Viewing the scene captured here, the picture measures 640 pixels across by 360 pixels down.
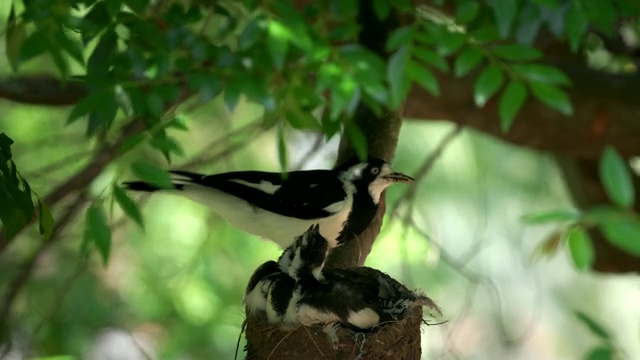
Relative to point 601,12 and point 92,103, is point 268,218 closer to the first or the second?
point 92,103

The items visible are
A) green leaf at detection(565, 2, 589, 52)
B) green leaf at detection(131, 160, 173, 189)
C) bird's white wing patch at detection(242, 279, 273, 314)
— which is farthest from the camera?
bird's white wing patch at detection(242, 279, 273, 314)

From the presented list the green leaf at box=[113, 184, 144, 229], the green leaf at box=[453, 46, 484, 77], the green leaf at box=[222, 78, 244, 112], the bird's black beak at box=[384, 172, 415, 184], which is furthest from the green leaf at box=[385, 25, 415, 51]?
the bird's black beak at box=[384, 172, 415, 184]

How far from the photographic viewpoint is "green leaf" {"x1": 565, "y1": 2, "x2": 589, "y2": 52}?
1971 mm

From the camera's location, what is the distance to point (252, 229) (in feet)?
10.7

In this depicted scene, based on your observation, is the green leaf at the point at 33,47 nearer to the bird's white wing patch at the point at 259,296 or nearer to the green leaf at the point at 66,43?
the green leaf at the point at 66,43

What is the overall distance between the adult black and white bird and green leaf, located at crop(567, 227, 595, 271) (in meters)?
1.95

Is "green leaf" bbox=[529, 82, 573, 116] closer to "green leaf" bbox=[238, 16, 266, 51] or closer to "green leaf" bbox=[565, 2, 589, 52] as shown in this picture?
"green leaf" bbox=[565, 2, 589, 52]

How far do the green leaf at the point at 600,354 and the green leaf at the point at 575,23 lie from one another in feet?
3.34

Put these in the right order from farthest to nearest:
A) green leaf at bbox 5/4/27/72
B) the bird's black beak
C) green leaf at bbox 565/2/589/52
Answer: the bird's black beak, green leaf at bbox 5/4/27/72, green leaf at bbox 565/2/589/52

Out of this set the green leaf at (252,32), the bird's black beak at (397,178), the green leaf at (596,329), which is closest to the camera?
the green leaf at (596,329)

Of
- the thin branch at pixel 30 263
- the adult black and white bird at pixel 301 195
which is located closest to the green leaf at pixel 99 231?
the adult black and white bird at pixel 301 195

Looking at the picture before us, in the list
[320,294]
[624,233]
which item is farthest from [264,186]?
[624,233]

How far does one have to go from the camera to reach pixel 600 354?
1049mm

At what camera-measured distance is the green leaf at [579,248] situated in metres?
1.09
